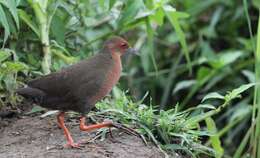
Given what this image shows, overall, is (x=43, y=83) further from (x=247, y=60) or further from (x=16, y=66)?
(x=247, y=60)

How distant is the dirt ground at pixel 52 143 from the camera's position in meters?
4.08

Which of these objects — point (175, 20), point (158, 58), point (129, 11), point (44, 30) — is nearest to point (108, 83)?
point (44, 30)

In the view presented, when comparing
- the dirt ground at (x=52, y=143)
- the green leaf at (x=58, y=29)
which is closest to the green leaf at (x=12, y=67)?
the dirt ground at (x=52, y=143)

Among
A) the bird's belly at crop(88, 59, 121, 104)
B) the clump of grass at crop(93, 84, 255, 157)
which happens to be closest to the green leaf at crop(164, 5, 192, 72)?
the clump of grass at crop(93, 84, 255, 157)

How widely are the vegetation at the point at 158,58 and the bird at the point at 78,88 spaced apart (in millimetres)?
273

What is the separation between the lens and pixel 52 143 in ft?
14.0

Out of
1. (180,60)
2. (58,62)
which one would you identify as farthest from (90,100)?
(180,60)

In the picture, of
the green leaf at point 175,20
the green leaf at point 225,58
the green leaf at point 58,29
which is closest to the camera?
the green leaf at point 58,29

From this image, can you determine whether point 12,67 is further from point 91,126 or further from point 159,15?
point 159,15

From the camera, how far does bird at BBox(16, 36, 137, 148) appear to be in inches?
166

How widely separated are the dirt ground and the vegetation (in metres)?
0.15

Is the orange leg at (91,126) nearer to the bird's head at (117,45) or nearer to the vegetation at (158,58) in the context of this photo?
the vegetation at (158,58)

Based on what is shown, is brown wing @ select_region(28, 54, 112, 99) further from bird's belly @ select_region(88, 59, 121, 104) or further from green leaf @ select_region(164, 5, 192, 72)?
green leaf @ select_region(164, 5, 192, 72)

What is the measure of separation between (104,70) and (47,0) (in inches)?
32.5
